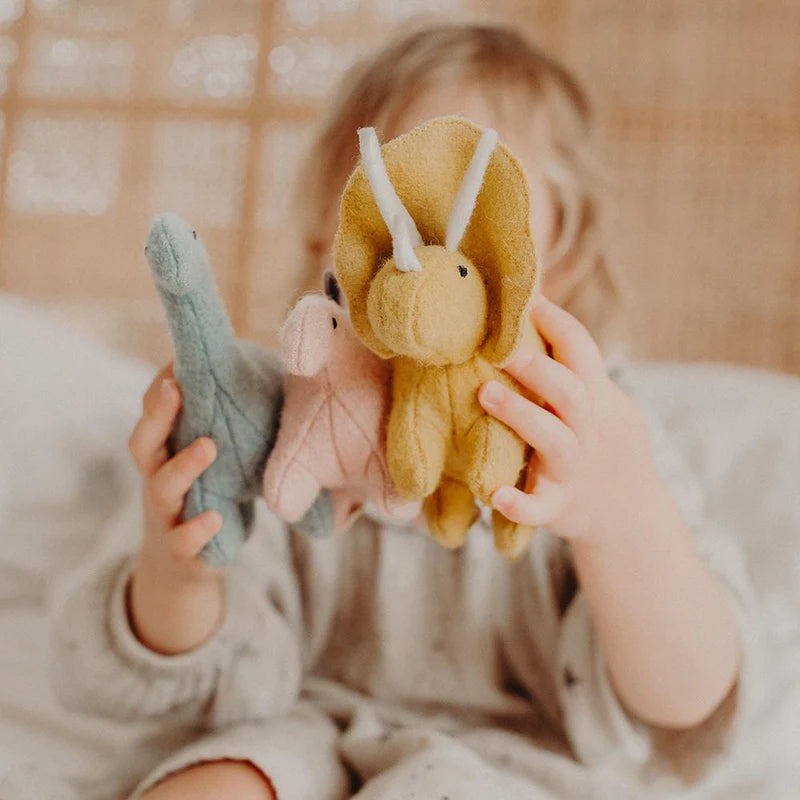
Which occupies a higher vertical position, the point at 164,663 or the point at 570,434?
the point at 570,434

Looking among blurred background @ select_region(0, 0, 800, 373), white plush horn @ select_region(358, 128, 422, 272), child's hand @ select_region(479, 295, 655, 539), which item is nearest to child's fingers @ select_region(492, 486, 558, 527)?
child's hand @ select_region(479, 295, 655, 539)

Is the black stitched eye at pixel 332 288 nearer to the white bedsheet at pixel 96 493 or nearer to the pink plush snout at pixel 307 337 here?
the pink plush snout at pixel 307 337

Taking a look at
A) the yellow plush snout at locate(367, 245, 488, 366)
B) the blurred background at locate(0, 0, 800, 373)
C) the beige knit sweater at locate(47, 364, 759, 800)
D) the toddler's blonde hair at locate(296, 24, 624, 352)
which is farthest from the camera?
Answer: the blurred background at locate(0, 0, 800, 373)

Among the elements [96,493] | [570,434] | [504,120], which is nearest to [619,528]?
[570,434]

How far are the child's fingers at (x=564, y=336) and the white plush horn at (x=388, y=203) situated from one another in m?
0.11

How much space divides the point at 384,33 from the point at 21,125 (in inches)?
25.0

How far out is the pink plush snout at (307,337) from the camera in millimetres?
385

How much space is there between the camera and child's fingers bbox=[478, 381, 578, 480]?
0.39 metres

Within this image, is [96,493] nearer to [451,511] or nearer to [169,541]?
[169,541]

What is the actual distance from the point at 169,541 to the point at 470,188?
28 centimetres

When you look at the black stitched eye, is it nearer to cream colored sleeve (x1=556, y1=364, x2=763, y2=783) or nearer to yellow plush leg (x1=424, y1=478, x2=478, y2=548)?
yellow plush leg (x1=424, y1=478, x2=478, y2=548)

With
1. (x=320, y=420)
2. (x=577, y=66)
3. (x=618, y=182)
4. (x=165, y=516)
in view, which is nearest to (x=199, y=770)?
(x=165, y=516)

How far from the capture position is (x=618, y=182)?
1.28m

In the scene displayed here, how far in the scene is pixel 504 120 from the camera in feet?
2.37
